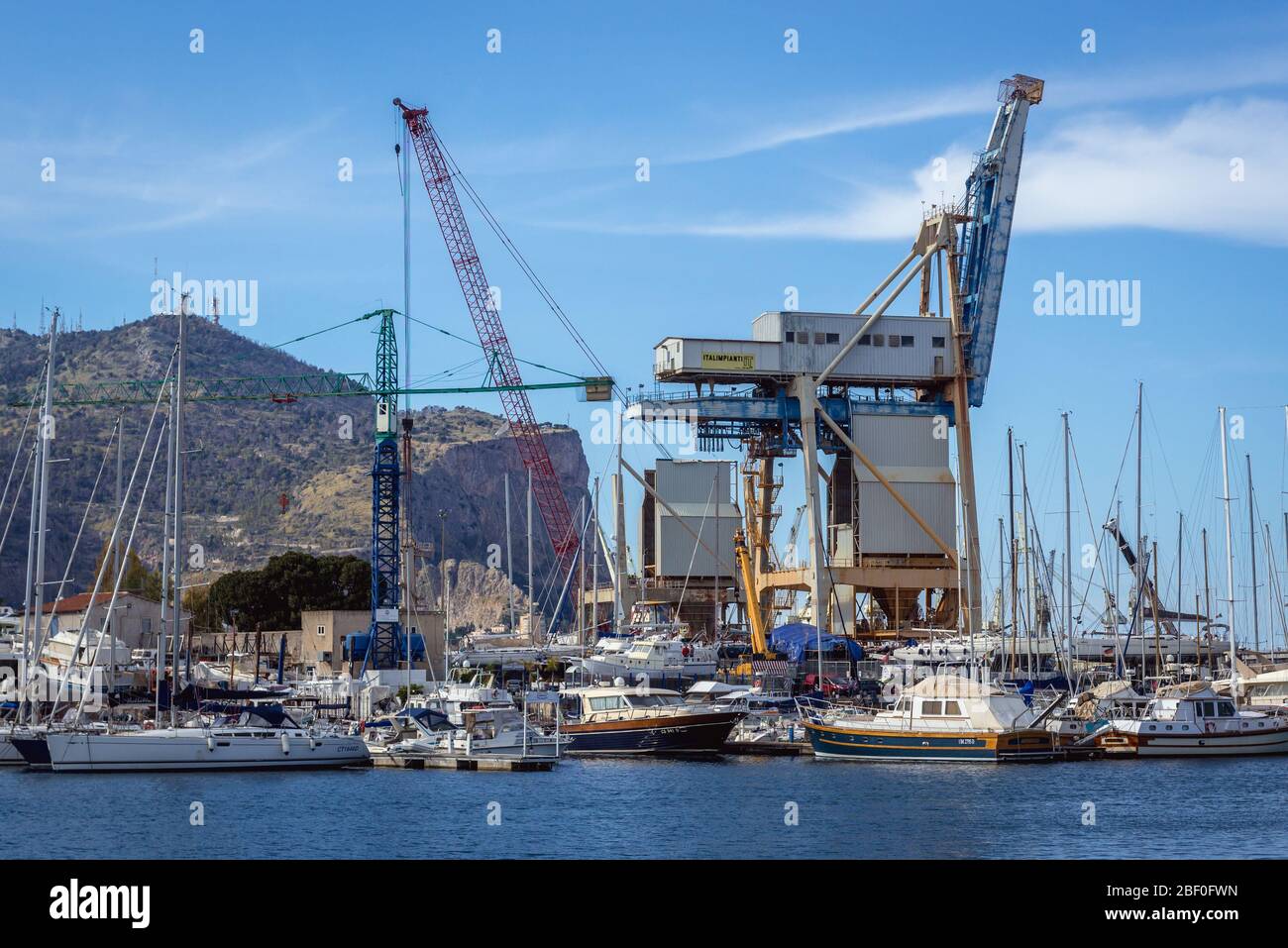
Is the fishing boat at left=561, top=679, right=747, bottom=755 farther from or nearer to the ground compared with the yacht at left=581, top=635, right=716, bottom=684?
nearer to the ground

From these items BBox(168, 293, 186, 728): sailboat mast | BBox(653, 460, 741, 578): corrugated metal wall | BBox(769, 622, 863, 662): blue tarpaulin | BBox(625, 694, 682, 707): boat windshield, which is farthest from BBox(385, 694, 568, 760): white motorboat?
BBox(653, 460, 741, 578): corrugated metal wall

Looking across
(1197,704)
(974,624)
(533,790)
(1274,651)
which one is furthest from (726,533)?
(533,790)

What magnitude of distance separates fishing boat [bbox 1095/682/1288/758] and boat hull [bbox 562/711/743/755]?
1546 cm

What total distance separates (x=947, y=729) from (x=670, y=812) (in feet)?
52.6

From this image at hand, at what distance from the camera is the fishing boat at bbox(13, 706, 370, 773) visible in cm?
5150

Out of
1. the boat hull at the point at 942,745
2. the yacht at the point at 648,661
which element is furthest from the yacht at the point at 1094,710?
the yacht at the point at 648,661

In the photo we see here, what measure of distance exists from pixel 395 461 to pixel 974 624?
3928 centimetres

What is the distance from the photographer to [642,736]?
5900 cm

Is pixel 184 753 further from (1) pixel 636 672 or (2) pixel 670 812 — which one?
(1) pixel 636 672

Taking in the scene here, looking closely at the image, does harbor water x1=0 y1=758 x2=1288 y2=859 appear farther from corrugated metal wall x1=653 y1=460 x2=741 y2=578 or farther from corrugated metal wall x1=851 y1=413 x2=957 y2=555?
corrugated metal wall x1=653 y1=460 x2=741 y2=578

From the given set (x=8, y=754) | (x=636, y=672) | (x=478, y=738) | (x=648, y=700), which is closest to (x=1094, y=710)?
(x=648, y=700)

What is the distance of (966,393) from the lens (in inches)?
3780
